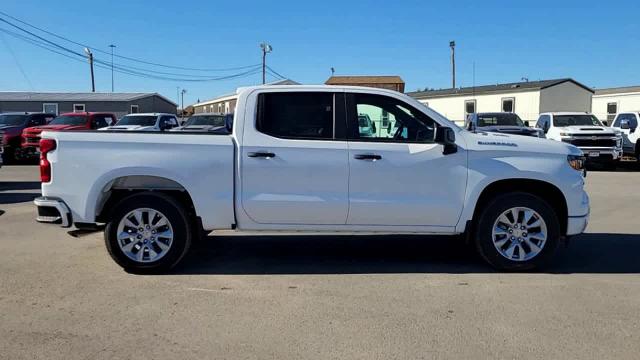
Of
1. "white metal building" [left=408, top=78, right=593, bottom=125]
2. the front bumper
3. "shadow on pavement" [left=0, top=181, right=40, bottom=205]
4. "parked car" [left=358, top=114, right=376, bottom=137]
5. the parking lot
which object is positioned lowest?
the parking lot

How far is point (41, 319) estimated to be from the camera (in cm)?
451

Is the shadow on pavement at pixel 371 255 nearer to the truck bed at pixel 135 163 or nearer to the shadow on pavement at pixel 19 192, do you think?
the truck bed at pixel 135 163

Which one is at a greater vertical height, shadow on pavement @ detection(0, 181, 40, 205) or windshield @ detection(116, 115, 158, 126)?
windshield @ detection(116, 115, 158, 126)

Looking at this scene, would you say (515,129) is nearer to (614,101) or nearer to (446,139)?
(446,139)

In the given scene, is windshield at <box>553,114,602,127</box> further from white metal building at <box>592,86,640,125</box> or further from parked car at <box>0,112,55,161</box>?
parked car at <box>0,112,55,161</box>

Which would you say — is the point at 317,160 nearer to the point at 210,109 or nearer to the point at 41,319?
the point at 41,319

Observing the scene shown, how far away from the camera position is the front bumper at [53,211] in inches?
221

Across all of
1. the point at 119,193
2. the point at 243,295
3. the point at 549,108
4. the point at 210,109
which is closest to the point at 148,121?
the point at 119,193

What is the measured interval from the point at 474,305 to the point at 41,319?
3.59 meters

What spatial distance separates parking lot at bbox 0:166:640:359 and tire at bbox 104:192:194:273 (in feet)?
0.60

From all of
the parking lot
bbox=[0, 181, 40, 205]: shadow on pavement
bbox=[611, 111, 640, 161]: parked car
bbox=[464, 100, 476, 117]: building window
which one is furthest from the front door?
bbox=[464, 100, 476, 117]: building window

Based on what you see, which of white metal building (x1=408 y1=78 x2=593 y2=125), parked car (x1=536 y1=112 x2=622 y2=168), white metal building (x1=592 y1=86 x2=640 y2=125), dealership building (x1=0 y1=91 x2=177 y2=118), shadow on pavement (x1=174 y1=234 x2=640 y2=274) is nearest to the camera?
shadow on pavement (x1=174 y1=234 x2=640 y2=274)

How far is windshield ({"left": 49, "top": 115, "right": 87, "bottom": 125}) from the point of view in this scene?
19828 millimetres

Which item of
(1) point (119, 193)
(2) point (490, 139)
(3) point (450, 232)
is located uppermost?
(2) point (490, 139)
